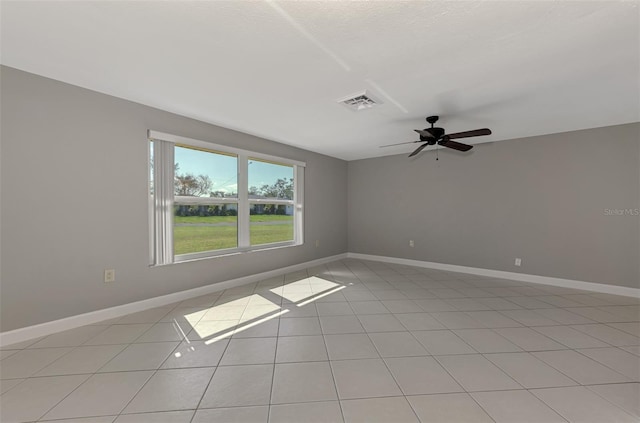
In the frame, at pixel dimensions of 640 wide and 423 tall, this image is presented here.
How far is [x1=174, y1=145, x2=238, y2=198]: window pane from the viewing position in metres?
3.26

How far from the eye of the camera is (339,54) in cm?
186

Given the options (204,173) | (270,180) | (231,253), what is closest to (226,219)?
(231,253)

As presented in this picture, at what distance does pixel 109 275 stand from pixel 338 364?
251cm

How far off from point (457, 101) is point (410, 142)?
5.21 ft

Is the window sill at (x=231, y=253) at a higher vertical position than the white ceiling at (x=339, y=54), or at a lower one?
lower

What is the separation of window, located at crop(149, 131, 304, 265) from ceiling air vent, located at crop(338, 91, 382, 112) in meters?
1.84

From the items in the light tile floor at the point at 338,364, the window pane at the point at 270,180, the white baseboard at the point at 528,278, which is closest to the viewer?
the light tile floor at the point at 338,364

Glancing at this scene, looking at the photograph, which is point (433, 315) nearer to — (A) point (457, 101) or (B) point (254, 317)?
(B) point (254, 317)

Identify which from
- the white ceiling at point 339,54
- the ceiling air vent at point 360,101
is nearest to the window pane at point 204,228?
the white ceiling at point 339,54

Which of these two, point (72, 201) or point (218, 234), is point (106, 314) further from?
point (218, 234)

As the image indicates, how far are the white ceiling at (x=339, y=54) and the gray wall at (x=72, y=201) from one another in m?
0.25

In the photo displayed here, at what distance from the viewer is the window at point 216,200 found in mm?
2971

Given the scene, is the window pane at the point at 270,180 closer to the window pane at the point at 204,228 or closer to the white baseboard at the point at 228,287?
the window pane at the point at 204,228

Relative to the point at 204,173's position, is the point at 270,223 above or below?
below
